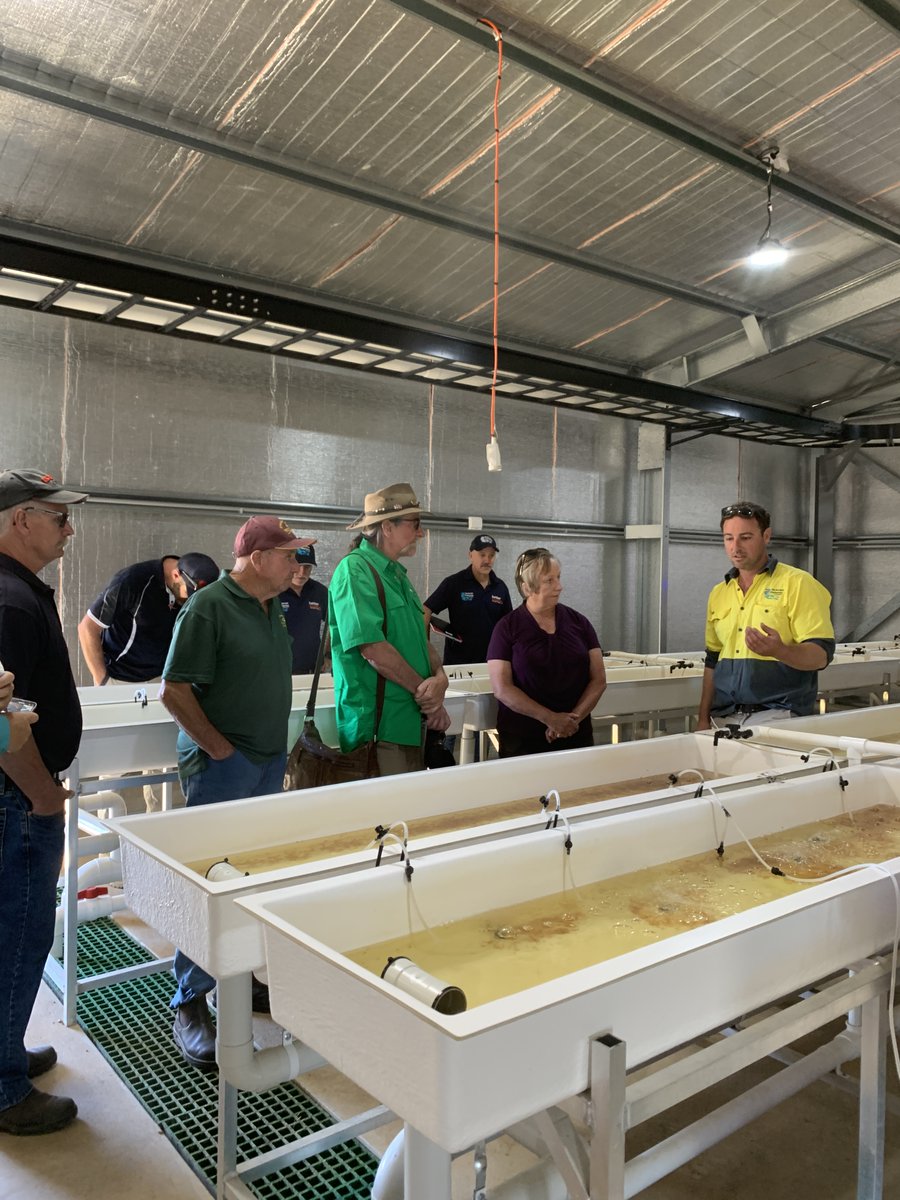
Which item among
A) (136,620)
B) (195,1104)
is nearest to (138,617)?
(136,620)

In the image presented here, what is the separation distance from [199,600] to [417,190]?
2.78m

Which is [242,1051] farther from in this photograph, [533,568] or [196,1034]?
[533,568]

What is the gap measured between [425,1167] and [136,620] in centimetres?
289

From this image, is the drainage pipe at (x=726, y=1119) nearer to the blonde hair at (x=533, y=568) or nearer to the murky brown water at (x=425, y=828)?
the murky brown water at (x=425, y=828)

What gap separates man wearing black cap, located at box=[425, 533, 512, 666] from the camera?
4715mm

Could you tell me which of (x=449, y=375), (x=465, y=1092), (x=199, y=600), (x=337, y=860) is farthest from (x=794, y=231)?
(x=465, y=1092)

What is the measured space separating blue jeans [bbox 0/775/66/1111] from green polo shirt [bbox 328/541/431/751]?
832mm

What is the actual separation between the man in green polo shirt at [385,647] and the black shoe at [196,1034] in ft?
2.43

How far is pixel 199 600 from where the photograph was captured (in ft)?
6.58

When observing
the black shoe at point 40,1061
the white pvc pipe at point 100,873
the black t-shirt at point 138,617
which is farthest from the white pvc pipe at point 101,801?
the black shoe at point 40,1061

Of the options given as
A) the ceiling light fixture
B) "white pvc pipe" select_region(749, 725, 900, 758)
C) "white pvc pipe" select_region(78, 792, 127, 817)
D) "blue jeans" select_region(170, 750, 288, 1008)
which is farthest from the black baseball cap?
the ceiling light fixture

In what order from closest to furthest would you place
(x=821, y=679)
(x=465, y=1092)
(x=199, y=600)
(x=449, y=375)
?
(x=465, y=1092)
(x=199, y=600)
(x=821, y=679)
(x=449, y=375)

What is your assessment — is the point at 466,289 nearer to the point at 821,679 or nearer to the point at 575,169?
the point at 575,169

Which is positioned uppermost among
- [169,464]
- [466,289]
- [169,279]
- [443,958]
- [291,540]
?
[466,289]
